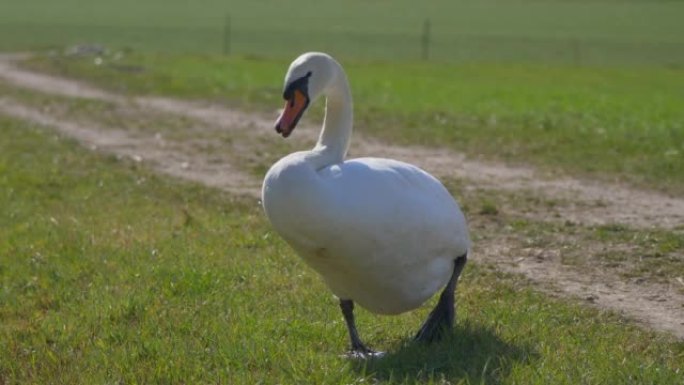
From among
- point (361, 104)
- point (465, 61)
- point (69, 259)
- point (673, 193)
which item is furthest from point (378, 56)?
point (69, 259)

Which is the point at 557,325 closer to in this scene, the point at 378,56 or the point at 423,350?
the point at 423,350

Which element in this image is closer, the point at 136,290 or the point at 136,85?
the point at 136,290

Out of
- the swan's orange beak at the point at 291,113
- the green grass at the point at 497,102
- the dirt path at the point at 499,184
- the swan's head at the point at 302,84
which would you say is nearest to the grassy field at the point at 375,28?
the green grass at the point at 497,102

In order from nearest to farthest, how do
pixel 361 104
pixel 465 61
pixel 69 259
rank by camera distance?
pixel 69 259 → pixel 361 104 → pixel 465 61

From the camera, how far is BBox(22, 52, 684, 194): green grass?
14.3 metres

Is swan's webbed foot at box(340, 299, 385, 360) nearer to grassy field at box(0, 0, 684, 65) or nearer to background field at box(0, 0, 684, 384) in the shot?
background field at box(0, 0, 684, 384)

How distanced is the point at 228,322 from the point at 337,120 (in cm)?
125

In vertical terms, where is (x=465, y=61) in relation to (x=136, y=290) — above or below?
below

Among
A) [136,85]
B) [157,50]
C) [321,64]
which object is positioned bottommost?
[157,50]

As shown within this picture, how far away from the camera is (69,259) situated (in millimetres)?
8734

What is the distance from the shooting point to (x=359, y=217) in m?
5.82

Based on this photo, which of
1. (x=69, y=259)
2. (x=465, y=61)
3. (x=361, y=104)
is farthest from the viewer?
(x=465, y=61)

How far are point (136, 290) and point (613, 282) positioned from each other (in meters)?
2.97

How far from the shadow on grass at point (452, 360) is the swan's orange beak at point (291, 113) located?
1135mm
